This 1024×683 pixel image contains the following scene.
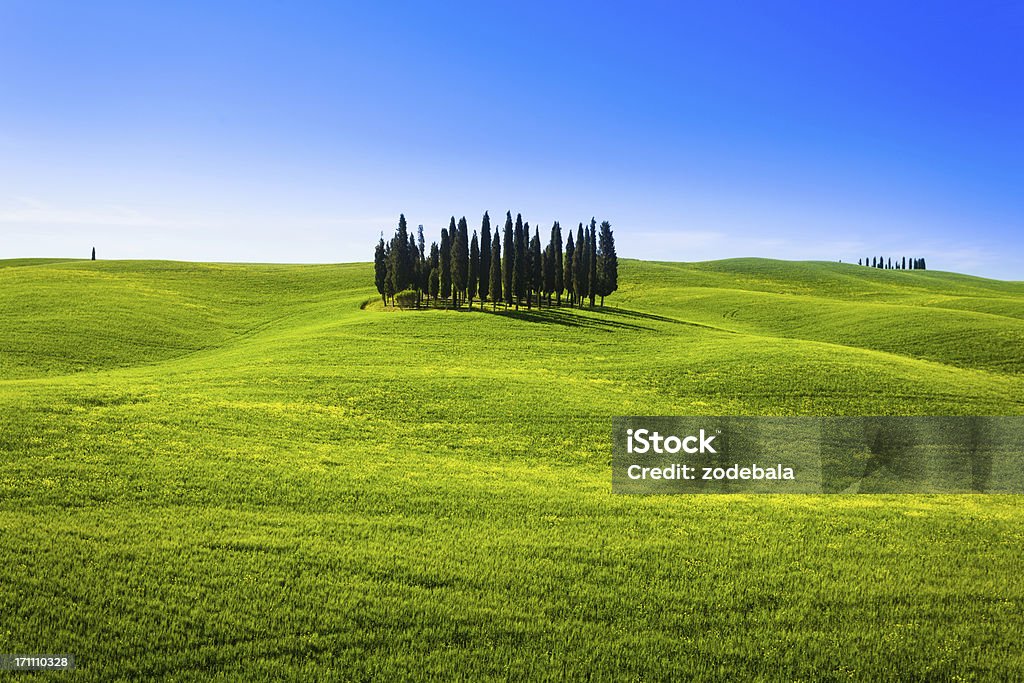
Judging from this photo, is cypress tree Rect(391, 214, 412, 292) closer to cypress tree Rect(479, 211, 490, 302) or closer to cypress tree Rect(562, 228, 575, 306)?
cypress tree Rect(479, 211, 490, 302)

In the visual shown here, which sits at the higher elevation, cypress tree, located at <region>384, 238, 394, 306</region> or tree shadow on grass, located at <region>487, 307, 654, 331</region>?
cypress tree, located at <region>384, 238, 394, 306</region>

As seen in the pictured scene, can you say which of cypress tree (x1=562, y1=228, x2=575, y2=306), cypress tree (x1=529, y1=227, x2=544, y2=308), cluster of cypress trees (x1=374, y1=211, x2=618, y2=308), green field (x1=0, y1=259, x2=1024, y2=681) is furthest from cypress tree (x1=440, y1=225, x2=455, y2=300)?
green field (x1=0, y1=259, x2=1024, y2=681)

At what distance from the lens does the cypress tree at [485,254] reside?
84.7 m

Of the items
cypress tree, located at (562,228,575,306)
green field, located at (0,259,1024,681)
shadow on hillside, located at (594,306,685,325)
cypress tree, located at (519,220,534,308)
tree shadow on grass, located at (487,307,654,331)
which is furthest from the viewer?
cypress tree, located at (562,228,575,306)

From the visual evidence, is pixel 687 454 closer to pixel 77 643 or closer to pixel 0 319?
pixel 77 643

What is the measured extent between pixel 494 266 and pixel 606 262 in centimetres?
2622

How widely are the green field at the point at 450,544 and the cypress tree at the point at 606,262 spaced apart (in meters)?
60.1

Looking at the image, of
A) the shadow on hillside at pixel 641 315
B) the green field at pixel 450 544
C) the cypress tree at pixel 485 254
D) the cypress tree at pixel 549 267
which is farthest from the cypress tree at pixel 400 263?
the green field at pixel 450 544

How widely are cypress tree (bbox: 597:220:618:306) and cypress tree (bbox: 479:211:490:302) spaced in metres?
23.4

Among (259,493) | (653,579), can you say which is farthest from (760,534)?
(259,493)

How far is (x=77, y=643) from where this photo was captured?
9.73 m

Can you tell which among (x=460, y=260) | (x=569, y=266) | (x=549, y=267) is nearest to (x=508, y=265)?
(x=460, y=260)

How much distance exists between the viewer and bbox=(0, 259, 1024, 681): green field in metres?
→ 10.1

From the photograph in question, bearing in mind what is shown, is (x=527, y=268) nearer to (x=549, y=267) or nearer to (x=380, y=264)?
(x=549, y=267)
